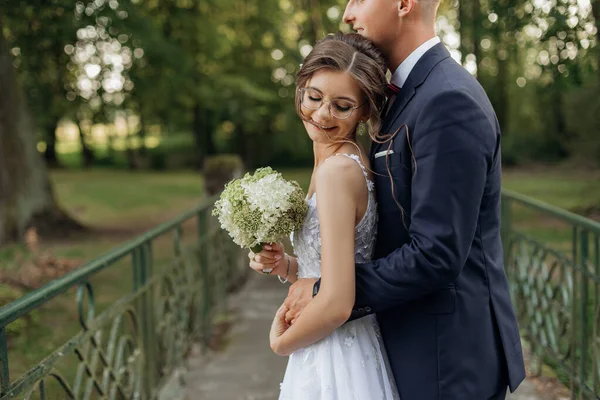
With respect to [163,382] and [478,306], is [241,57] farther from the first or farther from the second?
[478,306]

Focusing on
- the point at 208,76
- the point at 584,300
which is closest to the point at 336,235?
the point at 584,300

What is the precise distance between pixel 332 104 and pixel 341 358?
745mm

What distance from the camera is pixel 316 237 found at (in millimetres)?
2074

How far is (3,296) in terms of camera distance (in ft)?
19.6

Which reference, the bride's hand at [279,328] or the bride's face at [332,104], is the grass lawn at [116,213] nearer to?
the bride's hand at [279,328]

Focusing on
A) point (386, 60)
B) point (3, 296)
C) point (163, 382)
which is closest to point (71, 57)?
point (3, 296)

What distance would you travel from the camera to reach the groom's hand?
1.99 metres

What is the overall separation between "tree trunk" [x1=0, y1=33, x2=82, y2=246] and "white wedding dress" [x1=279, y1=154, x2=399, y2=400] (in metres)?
11.7

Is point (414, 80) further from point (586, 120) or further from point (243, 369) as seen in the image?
point (586, 120)

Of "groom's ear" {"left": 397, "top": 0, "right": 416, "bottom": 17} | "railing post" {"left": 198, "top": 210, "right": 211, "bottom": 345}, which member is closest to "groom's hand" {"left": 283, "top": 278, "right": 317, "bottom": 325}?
"groom's ear" {"left": 397, "top": 0, "right": 416, "bottom": 17}

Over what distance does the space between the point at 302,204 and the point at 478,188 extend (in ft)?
1.64

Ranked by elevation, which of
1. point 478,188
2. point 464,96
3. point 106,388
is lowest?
point 106,388

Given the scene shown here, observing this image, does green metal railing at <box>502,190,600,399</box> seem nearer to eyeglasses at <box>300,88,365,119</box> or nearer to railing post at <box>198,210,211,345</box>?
eyeglasses at <box>300,88,365,119</box>

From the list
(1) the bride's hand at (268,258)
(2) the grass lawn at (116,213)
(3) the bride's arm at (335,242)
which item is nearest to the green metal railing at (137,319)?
(2) the grass lawn at (116,213)
